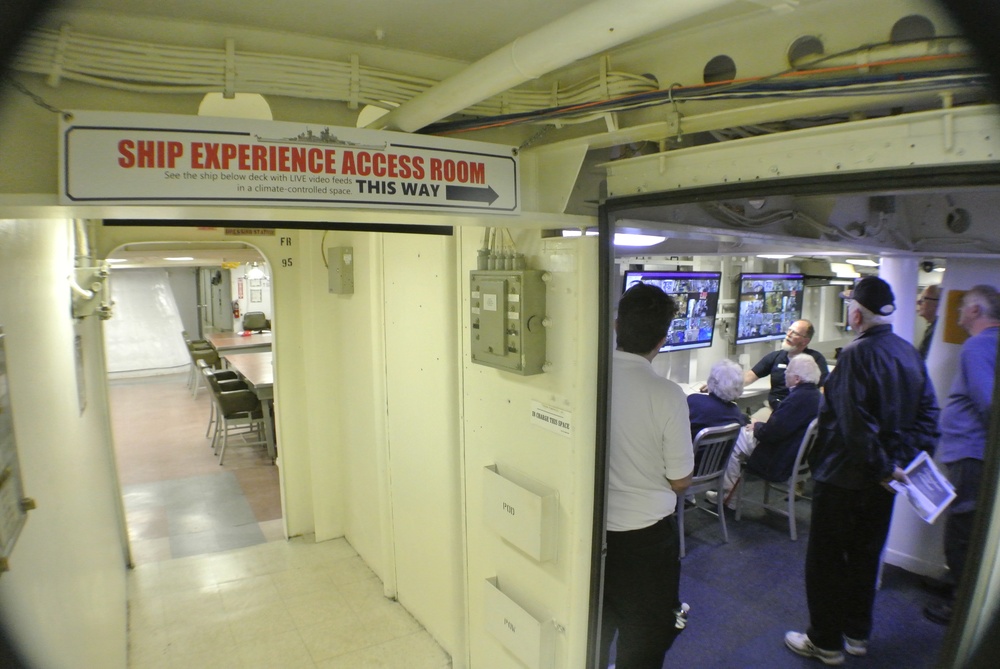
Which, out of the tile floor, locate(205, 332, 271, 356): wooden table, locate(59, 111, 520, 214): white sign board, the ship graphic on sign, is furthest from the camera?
locate(205, 332, 271, 356): wooden table

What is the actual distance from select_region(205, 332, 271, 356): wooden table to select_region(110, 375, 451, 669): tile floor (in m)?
3.59

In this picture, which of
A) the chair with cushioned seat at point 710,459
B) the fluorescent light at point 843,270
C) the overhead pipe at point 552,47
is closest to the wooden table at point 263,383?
the chair with cushioned seat at point 710,459

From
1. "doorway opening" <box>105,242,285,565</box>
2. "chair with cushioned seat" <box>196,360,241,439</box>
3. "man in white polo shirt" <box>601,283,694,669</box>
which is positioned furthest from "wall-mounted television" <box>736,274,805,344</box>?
"chair with cushioned seat" <box>196,360,241,439</box>

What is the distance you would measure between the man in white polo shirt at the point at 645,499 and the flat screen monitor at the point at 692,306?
287 centimetres

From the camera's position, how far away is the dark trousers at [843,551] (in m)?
2.61

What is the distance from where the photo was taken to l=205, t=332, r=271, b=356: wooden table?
906 cm

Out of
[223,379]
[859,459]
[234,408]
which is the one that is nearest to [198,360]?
[223,379]

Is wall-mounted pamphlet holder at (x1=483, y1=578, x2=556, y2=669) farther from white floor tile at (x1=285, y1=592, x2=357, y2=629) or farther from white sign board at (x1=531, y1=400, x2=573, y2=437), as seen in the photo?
white floor tile at (x1=285, y1=592, x2=357, y2=629)

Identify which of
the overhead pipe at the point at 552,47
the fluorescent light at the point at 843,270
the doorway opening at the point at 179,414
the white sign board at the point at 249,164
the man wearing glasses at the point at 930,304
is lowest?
the doorway opening at the point at 179,414

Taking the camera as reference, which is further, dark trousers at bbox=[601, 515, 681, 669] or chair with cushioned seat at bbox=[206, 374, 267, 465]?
chair with cushioned seat at bbox=[206, 374, 267, 465]

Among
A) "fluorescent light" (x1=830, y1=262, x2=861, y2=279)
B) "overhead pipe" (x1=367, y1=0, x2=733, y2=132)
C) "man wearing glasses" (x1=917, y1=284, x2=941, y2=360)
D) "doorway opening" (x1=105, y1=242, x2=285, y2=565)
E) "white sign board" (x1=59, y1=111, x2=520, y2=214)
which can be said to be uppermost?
"overhead pipe" (x1=367, y1=0, x2=733, y2=132)

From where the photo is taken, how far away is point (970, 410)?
2762mm

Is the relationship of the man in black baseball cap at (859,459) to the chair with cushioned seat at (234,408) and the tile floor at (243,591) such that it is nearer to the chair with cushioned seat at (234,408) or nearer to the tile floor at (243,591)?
the tile floor at (243,591)

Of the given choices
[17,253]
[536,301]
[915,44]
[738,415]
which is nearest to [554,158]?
[536,301]
